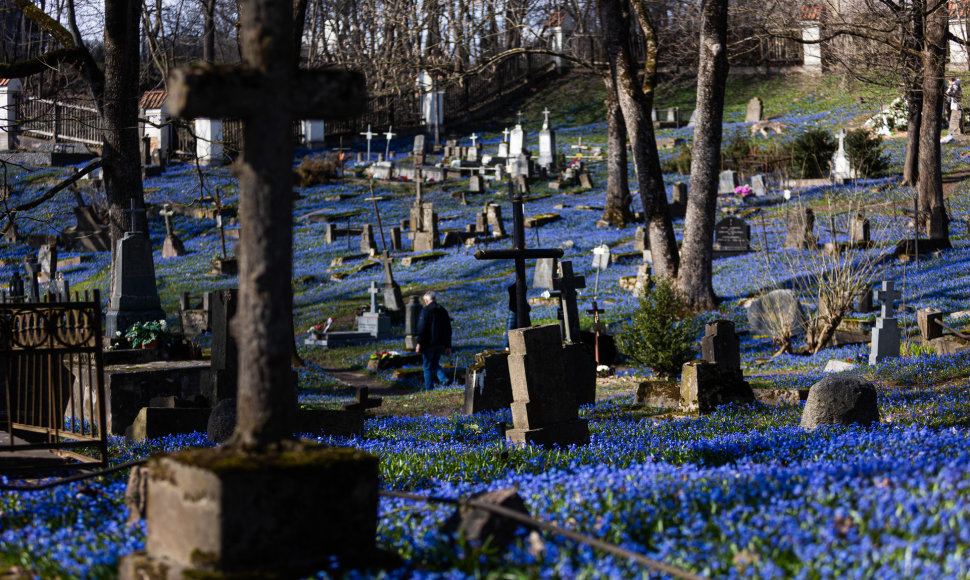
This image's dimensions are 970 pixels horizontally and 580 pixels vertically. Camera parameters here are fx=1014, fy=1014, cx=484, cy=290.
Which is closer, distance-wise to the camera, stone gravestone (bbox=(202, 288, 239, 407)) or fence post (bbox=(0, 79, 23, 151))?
stone gravestone (bbox=(202, 288, 239, 407))

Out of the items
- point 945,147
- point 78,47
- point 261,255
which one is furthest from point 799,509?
point 945,147

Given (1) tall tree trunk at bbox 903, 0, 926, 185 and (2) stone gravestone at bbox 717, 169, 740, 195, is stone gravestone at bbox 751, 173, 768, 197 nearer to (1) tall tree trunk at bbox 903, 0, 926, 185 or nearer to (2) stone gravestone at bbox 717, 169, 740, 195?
(2) stone gravestone at bbox 717, 169, 740, 195

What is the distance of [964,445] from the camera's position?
6203 millimetres

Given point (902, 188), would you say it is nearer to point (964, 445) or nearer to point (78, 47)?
point (78, 47)

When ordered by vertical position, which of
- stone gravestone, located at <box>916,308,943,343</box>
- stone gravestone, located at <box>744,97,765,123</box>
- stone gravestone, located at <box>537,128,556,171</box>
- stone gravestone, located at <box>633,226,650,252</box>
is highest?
stone gravestone, located at <box>744,97,765,123</box>

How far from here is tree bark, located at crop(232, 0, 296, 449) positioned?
4148 mm

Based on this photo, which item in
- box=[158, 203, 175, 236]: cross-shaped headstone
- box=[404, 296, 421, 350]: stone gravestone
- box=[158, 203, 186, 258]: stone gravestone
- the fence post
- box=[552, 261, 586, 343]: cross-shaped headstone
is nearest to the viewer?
box=[552, 261, 586, 343]: cross-shaped headstone

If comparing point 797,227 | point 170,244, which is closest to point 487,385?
point 797,227

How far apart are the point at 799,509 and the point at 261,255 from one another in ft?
8.46

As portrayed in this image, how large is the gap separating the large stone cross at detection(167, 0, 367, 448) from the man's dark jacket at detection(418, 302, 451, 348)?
14356mm

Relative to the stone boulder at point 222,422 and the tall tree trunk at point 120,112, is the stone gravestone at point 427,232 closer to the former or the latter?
the tall tree trunk at point 120,112

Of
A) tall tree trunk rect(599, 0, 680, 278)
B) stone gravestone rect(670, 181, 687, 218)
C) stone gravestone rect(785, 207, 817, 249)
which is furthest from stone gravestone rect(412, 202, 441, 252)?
tall tree trunk rect(599, 0, 680, 278)

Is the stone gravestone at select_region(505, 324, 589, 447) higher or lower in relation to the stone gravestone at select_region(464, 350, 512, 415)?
higher

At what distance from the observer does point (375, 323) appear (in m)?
23.9
